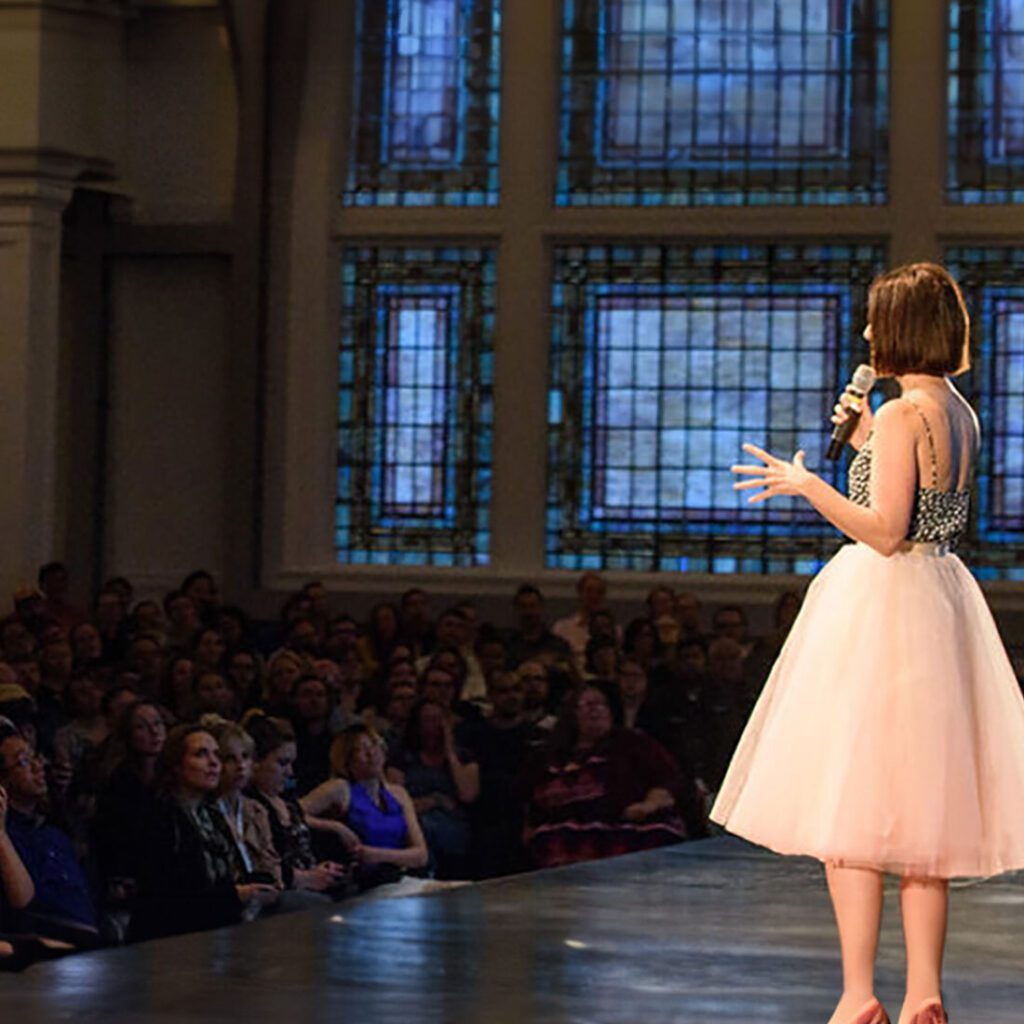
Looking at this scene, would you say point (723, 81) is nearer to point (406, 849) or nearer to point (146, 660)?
point (146, 660)

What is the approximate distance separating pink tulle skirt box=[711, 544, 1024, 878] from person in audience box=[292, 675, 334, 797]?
5.22m

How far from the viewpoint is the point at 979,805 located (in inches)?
210

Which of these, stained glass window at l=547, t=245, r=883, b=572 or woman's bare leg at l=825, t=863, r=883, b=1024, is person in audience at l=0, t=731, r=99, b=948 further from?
stained glass window at l=547, t=245, r=883, b=572

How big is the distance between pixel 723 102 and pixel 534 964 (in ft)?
36.7

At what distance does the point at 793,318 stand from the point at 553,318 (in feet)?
4.91

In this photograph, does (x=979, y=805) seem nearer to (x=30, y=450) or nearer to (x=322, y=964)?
(x=322, y=964)

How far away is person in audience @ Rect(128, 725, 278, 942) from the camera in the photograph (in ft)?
26.1

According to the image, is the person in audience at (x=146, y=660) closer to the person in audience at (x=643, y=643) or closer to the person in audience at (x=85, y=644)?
the person in audience at (x=85, y=644)

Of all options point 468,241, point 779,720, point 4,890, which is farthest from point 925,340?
point 468,241

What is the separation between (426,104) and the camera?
17438 millimetres

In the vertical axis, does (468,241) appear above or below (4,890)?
above

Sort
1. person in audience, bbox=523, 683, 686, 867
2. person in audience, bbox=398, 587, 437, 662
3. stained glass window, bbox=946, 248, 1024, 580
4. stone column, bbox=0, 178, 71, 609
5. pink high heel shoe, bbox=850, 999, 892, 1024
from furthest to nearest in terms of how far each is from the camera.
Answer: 1. stained glass window, bbox=946, 248, 1024, 580
2. stone column, bbox=0, 178, 71, 609
3. person in audience, bbox=398, 587, 437, 662
4. person in audience, bbox=523, 683, 686, 867
5. pink high heel shoe, bbox=850, 999, 892, 1024

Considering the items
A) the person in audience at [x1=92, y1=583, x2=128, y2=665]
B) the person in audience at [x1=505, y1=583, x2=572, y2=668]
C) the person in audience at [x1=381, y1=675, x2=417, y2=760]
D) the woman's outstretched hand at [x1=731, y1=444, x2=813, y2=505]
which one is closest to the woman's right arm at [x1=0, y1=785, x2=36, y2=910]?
the woman's outstretched hand at [x1=731, y1=444, x2=813, y2=505]

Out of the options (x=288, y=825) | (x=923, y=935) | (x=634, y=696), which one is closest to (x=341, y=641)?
(x=634, y=696)
